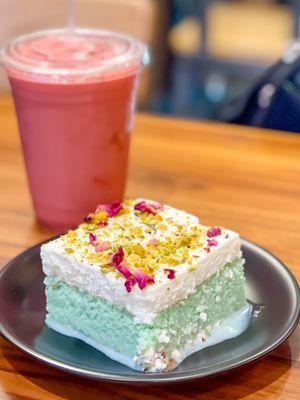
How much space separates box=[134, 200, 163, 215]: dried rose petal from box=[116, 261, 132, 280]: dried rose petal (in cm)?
15

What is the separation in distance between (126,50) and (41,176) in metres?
0.22

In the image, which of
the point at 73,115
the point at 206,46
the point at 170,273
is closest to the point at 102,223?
the point at 170,273

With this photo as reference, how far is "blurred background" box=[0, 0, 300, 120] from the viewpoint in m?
2.93

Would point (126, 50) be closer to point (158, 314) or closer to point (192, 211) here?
point (192, 211)

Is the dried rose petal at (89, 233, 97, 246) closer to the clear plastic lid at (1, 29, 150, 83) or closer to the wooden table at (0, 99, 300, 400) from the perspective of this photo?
the wooden table at (0, 99, 300, 400)

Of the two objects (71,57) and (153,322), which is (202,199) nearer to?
(71,57)

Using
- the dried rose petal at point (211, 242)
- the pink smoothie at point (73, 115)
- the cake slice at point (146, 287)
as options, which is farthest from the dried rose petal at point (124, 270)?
the pink smoothie at point (73, 115)

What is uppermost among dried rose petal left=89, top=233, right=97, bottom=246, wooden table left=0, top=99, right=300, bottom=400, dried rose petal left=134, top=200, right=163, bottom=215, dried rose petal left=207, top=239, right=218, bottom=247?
dried rose petal left=89, top=233, right=97, bottom=246

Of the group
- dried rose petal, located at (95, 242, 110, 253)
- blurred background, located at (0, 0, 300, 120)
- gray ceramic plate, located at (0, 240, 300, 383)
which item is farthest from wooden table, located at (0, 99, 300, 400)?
blurred background, located at (0, 0, 300, 120)

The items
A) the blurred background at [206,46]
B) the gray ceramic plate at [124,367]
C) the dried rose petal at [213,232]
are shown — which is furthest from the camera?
the blurred background at [206,46]

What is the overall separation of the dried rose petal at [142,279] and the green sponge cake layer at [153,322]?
0.04m

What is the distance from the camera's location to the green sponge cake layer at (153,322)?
2.46 feet

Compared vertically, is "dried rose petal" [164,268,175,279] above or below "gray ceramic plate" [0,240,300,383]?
above

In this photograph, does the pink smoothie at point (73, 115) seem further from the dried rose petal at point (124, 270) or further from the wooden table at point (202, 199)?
the dried rose petal at point (124, 270)
